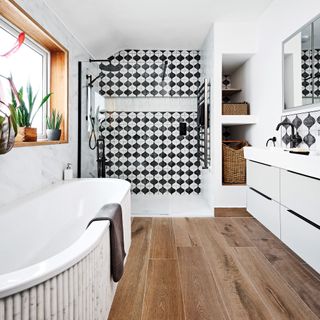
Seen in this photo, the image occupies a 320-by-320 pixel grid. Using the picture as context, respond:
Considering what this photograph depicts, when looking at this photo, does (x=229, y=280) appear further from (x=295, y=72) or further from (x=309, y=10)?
(x=309, y=10)

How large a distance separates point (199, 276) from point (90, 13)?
294 centimetres

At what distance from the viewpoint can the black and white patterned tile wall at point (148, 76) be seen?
480 centimetres

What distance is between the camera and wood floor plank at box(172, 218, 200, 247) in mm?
2694

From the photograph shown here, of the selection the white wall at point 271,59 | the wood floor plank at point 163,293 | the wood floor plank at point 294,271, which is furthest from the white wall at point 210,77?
the wood floor plank at point 163,293

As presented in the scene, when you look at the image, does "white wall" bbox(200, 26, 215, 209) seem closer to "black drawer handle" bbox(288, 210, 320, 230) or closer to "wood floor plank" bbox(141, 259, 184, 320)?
"black drawer handle" bbox(288, 210, 320, 230)

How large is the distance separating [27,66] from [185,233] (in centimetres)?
229

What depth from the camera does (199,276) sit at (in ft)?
6.71

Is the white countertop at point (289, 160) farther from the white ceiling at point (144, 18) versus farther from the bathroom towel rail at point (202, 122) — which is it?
the white ceiling at point (144, 18)

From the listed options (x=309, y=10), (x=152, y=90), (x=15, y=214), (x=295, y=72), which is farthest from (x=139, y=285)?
(x=152, y=90)

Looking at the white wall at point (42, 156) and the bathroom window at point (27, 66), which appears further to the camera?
the bathroom window at point (27, 66)

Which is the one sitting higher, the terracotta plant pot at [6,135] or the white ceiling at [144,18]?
the white ceiling at [144,18]

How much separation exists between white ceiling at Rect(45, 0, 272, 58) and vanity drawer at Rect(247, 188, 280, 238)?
2.14 meters

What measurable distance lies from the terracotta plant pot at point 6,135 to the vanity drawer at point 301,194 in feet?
6.44

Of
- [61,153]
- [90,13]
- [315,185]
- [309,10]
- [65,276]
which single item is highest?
[90,13]
